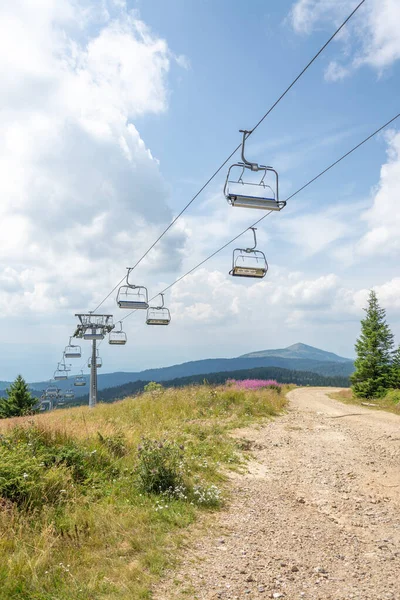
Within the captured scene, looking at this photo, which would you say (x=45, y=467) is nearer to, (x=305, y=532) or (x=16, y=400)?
(x=305, y=532)

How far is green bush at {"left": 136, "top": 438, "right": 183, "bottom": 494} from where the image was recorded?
8094mm

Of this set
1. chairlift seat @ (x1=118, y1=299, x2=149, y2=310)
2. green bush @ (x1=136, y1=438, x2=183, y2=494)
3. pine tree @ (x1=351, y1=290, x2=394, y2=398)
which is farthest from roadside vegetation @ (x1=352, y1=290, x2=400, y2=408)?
green bush @ (x1=136, y1=438, x2=183, y2=494)

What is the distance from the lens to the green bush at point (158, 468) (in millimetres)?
8094

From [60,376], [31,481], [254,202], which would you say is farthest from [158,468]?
[60,376]

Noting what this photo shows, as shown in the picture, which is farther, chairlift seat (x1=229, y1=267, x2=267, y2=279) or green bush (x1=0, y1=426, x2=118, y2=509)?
chairlift seat (x1=229, y1=267, x2=267, y2=279)

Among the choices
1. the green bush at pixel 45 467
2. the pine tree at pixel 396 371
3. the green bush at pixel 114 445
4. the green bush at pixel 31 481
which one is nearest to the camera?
the green bush at pixel 31 481

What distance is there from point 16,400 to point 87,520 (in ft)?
143

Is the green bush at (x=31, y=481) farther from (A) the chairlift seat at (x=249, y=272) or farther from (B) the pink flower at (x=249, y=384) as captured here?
(B) the pink flower at (x=249, y=384)

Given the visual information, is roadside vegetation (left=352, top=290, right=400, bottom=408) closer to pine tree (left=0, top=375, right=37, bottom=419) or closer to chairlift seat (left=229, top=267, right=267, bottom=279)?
chairlift seat (left=229, top=267, right=267, bottom=279)

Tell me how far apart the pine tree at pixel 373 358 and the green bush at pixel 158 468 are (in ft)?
91.2

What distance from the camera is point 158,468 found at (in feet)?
27.2

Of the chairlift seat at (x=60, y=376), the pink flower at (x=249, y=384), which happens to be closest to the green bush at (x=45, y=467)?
the pink flower at (x=249, y=384)

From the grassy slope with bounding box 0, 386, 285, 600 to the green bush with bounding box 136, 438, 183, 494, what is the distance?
30 cm

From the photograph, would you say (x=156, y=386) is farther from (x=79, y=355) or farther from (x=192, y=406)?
(x=79, y=355)
